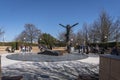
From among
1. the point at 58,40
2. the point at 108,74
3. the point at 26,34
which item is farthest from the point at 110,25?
the point at 108,74

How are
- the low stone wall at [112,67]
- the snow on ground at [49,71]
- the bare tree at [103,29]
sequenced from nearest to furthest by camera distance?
the low stone wall at [112,67], the snow on ground at [49,71], the bare tree at [103,29]

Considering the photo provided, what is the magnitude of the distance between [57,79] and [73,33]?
65.4 meters

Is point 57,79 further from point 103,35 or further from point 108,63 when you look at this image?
point 103,35

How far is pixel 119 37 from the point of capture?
50219 millimetres

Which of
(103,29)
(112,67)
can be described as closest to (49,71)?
(112,67)

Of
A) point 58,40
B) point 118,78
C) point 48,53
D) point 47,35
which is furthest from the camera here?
point 58,40

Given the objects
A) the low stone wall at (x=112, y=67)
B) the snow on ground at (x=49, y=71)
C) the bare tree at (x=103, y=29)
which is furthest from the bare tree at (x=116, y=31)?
the low stone wall at (x=112, y=67)

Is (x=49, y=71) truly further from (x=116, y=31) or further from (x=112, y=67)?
(x=116, y=31)

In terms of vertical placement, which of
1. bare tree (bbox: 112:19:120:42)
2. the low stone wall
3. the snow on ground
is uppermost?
bare tree (bbox: 112:19:120:42)

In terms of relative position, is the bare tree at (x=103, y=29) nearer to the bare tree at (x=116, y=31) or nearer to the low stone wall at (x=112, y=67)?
the bare tree at (x=116, y=31)

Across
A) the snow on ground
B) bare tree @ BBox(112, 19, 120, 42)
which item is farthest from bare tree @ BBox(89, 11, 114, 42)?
the snow on ground

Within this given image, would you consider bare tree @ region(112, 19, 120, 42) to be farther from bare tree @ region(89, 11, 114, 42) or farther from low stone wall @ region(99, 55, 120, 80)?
low stone wall @ region(99, 55, 120, 80)

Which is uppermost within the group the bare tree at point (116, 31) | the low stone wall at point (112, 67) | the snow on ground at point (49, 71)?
the bare tree at point (116, 31)

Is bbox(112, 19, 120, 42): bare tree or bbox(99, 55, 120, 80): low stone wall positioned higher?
bbox(112, 19, 120, 42): bare tree
